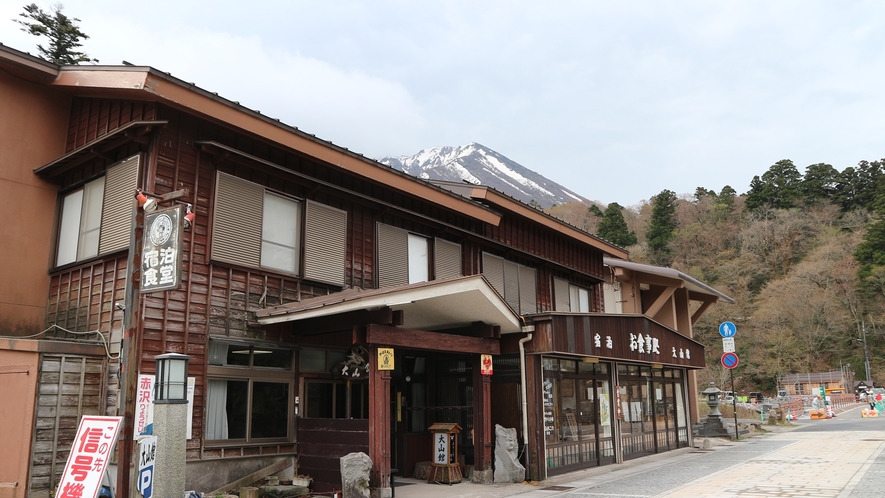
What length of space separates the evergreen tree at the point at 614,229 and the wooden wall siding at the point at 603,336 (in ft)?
152

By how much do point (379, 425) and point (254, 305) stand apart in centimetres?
294

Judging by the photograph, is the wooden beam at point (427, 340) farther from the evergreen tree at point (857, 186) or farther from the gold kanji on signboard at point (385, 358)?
the evergreen tree at point (857, 186)

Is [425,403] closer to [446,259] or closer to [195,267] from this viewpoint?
[446,259]

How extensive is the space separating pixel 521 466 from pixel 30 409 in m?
8.39

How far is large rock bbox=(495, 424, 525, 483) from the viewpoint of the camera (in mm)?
12609

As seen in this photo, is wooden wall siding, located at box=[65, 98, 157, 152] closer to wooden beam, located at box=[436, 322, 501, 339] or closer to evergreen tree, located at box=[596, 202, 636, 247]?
wooden beam, located at box=[436, 322, 501, 339]

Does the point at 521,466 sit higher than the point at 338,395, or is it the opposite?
the point at 338,395

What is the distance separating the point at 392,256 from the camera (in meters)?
14.0

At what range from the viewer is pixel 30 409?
9.32 meters

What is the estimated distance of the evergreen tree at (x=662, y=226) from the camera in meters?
69.2

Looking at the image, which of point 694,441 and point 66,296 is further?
point 694,441

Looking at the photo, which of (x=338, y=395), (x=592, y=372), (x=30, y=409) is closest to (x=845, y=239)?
(x=592, y=372)

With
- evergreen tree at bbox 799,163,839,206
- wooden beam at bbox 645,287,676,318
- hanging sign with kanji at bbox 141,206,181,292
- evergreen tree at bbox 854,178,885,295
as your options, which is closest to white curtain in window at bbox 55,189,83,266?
hanging sign with kanji at bbox 141,206,181,292

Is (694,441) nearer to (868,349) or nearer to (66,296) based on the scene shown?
(66,296)
